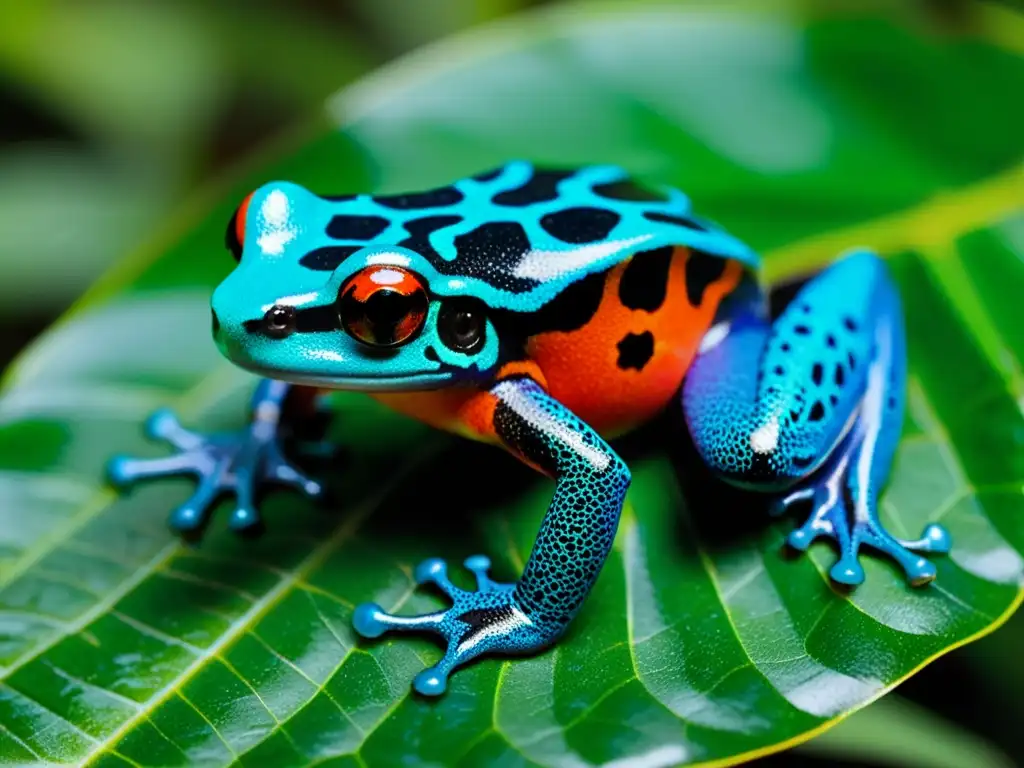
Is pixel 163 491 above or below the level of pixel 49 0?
below

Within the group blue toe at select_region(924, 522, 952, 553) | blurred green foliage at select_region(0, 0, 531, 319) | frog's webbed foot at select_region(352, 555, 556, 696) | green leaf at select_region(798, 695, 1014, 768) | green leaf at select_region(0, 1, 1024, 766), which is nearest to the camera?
green leaf at select_region(0, 1, 1024, 766)

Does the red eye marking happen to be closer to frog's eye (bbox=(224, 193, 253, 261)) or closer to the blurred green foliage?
frog's eye (bbox=(224, 193, 253, 261))

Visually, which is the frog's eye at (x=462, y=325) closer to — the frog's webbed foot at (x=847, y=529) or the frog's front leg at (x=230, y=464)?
the frog's front leg at (x=230, y=464)

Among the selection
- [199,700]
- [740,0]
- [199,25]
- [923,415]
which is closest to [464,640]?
[199,700]

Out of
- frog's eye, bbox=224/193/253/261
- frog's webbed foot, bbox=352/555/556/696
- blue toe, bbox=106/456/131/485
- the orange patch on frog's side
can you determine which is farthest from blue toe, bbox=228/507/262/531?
the orange patch on frog's side

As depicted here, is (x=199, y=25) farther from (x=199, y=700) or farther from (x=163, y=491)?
(x=199, y=700)
